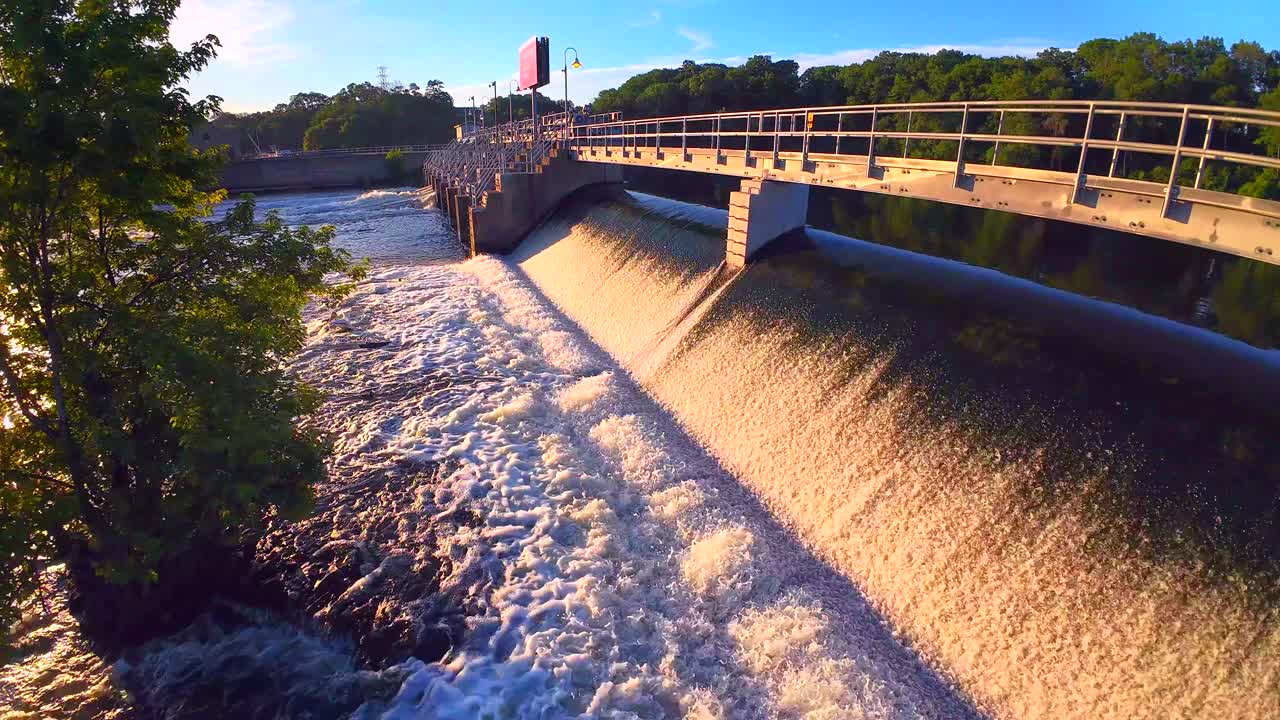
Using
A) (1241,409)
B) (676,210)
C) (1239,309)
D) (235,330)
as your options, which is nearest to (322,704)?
(235,330)

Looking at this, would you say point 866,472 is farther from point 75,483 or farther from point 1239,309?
point 1239,309

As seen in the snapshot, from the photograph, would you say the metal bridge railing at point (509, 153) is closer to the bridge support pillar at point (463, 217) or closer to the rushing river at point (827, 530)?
the bridge support pillar at point (463, 217)

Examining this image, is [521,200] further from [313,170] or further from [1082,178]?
[313,170]

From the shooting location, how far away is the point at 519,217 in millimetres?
27875

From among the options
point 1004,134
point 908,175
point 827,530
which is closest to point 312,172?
point 1004,134

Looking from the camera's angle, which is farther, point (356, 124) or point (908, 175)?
point (356, 124)

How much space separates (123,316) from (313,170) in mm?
66578

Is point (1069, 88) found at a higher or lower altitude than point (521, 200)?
higher

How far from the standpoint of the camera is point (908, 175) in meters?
11.1

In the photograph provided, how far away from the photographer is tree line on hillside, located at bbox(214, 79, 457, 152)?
9738 cm

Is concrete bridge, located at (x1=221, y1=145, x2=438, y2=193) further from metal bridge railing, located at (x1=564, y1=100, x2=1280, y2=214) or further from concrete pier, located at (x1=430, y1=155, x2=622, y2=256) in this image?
concrete pier, located at (x1=430, y1=155, x2=622, y2=256)

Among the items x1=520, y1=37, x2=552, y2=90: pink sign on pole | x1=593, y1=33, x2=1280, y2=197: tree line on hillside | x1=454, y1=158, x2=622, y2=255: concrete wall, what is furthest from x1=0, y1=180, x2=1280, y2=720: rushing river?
x1=593, y1=33, x2=1280, y2=197: tree line on hillside

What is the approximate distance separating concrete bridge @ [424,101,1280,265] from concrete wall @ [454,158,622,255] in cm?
5

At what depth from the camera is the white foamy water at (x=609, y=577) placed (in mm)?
6551
